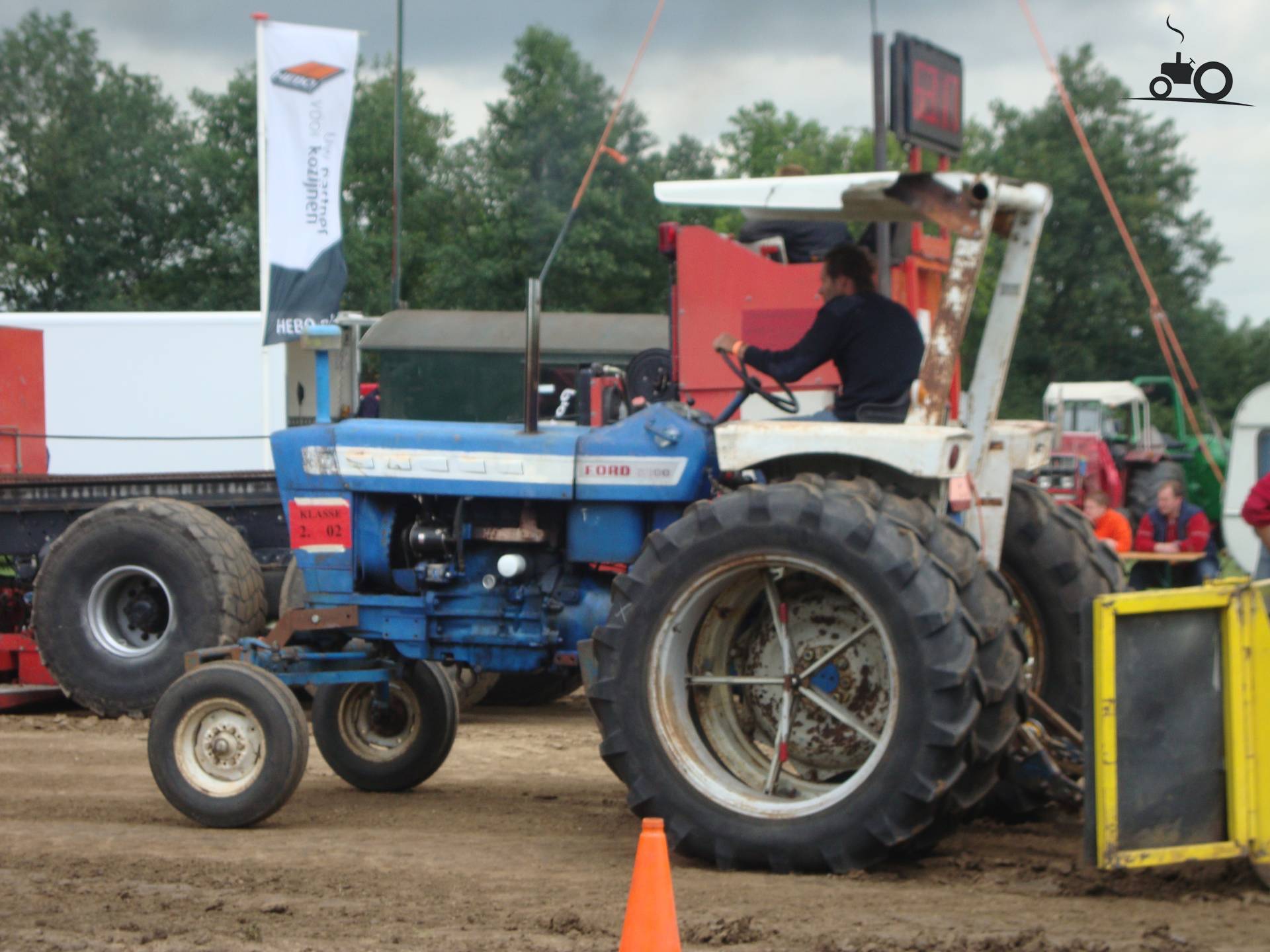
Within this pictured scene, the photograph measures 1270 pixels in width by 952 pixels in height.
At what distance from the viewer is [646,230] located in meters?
30.8

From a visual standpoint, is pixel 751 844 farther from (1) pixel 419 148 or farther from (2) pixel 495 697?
(1) pixel 419 148

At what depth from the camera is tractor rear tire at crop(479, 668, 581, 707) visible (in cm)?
980

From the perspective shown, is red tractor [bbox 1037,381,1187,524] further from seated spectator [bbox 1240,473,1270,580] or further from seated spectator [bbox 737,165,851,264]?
seated spectator [bbox 1240,473,1270,580]

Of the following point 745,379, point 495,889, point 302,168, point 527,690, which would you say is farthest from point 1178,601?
point 302,168

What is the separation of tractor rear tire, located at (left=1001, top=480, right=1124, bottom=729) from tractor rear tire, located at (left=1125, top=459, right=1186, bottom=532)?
38.6ft

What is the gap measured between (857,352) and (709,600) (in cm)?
102

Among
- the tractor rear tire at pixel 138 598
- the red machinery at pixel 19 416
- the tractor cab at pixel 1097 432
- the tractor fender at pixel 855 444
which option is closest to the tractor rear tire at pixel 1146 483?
the tractor cab at pixel 1097 432

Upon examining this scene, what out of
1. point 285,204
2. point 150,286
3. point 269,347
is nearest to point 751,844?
point 285,204

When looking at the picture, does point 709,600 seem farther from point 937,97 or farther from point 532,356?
point 937,97

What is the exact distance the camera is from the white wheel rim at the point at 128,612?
29.8ft

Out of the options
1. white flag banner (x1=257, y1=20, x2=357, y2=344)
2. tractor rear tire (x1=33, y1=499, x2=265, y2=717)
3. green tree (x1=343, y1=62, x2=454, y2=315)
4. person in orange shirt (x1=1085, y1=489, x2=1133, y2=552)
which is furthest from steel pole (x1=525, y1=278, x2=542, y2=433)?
green tree (x1=343, y1=62, x2=454, y2=315)

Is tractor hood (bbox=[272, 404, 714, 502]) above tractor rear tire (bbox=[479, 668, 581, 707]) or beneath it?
above

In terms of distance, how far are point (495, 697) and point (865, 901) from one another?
223 inches
